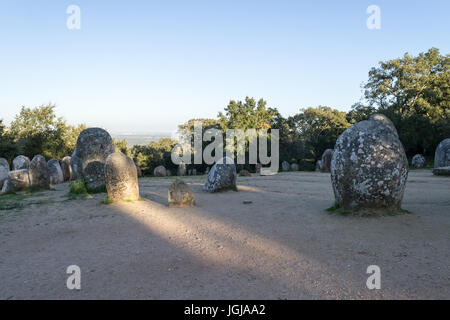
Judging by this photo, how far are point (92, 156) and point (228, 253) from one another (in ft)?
34.7

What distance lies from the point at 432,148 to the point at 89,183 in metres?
29.2

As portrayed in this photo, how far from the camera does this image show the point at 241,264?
4.14 m

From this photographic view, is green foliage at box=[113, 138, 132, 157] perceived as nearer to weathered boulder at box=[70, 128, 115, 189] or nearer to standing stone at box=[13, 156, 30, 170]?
standing stone at box=[13, 156, 30, 170]

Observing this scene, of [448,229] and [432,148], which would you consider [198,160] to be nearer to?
[432,148]

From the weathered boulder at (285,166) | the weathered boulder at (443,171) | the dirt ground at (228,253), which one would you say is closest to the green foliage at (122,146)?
the weathered boulder at (285,166)

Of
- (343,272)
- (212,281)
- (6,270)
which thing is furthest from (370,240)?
(6,270)

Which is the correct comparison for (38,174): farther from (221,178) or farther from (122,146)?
(122,146)

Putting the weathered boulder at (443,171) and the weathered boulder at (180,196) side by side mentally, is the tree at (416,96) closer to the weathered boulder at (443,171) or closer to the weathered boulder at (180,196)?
the weathered boulder at (443,171)

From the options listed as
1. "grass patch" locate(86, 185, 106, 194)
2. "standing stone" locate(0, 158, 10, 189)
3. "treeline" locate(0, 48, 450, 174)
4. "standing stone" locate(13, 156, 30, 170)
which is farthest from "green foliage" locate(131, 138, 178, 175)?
"grass patch" locate(86, 185, 106, 194)

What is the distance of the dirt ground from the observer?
3363 mm

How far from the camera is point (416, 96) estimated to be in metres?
28.9

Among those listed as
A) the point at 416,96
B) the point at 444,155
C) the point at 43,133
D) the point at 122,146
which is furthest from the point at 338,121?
the point at 43,133

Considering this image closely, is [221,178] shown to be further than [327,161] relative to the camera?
No

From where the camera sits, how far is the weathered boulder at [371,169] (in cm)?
640
